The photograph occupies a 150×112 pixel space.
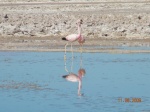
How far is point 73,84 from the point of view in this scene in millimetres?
17234

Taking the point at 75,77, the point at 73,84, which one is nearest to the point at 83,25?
the point at 75,77

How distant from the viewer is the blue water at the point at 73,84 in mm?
14109

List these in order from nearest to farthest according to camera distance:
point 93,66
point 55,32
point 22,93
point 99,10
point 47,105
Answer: point 47,105
point 22,93
point 93,66
point 55,32
point 99,10

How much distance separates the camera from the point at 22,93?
1582 cm

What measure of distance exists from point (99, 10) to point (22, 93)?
27.2m

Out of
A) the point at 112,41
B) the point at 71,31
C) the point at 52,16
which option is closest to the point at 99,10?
the point at 52,16

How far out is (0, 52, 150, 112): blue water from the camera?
1411 cm

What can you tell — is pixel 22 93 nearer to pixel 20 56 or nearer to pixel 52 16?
pixel 20 56
